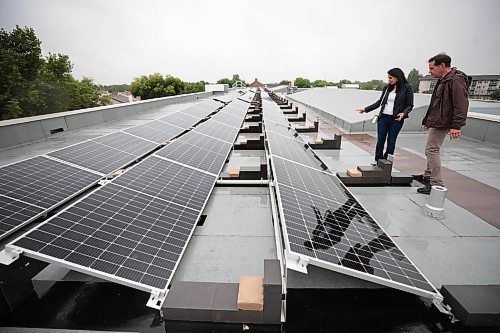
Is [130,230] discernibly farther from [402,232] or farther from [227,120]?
[227,120]

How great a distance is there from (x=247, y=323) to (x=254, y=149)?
7.15 meters

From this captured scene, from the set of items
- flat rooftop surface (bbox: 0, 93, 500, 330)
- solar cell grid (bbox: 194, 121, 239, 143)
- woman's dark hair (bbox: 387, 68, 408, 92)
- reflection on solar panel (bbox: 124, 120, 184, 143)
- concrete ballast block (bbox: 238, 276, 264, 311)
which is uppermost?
woman's dark hair (bbox: 387, 68, 408, 92)

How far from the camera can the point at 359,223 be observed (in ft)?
12.0

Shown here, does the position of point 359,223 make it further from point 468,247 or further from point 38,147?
point 38,147

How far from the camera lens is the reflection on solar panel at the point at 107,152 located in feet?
17.1

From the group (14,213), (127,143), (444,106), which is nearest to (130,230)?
(14,213)

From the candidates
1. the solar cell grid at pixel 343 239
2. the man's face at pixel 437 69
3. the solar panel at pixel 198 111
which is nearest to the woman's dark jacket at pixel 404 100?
the man's face at pixel 437 69

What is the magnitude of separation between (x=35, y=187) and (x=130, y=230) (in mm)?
2312

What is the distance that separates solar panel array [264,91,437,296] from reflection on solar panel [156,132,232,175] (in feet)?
7.13

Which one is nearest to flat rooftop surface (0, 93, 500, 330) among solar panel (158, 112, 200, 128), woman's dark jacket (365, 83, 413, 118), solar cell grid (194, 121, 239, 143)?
solar cell grid (194, 121, 239, 143)

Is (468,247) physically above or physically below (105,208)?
below

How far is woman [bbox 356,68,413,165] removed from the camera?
21.7 feet

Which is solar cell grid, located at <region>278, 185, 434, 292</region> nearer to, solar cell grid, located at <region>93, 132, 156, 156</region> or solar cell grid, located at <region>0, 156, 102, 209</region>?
solar cell grid, located at <region>0, 156, 102, 209</region>

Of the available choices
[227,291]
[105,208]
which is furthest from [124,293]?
[227,291]
